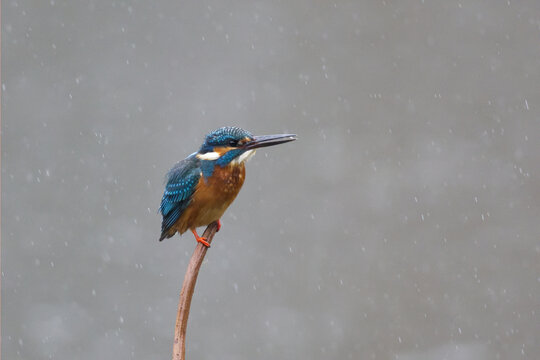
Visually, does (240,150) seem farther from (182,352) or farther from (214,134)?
(182,352)

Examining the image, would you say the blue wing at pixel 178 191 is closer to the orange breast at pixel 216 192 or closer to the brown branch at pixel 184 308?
the orange breast at pixel 216 192

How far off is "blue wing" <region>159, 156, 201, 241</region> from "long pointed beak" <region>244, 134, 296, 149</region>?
19 cm

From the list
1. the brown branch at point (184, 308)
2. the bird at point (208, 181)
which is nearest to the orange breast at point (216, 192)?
the bird at point (208, 181)

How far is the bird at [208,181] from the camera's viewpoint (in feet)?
3.94

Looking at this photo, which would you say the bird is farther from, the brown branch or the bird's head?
the brown branch

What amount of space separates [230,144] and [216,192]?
0.37ft

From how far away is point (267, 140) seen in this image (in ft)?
3.68

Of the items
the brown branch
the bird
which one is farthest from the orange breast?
the brown branch

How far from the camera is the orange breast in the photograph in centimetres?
126

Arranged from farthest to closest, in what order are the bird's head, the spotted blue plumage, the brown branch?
the spotted blue plumage, the bird's head, the brown branch

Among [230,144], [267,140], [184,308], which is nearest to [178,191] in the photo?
[230,144]

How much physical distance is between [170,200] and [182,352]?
47 centimetres

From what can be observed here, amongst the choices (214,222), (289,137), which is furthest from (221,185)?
(289,137)

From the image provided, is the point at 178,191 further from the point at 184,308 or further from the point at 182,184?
the point at 184,308
